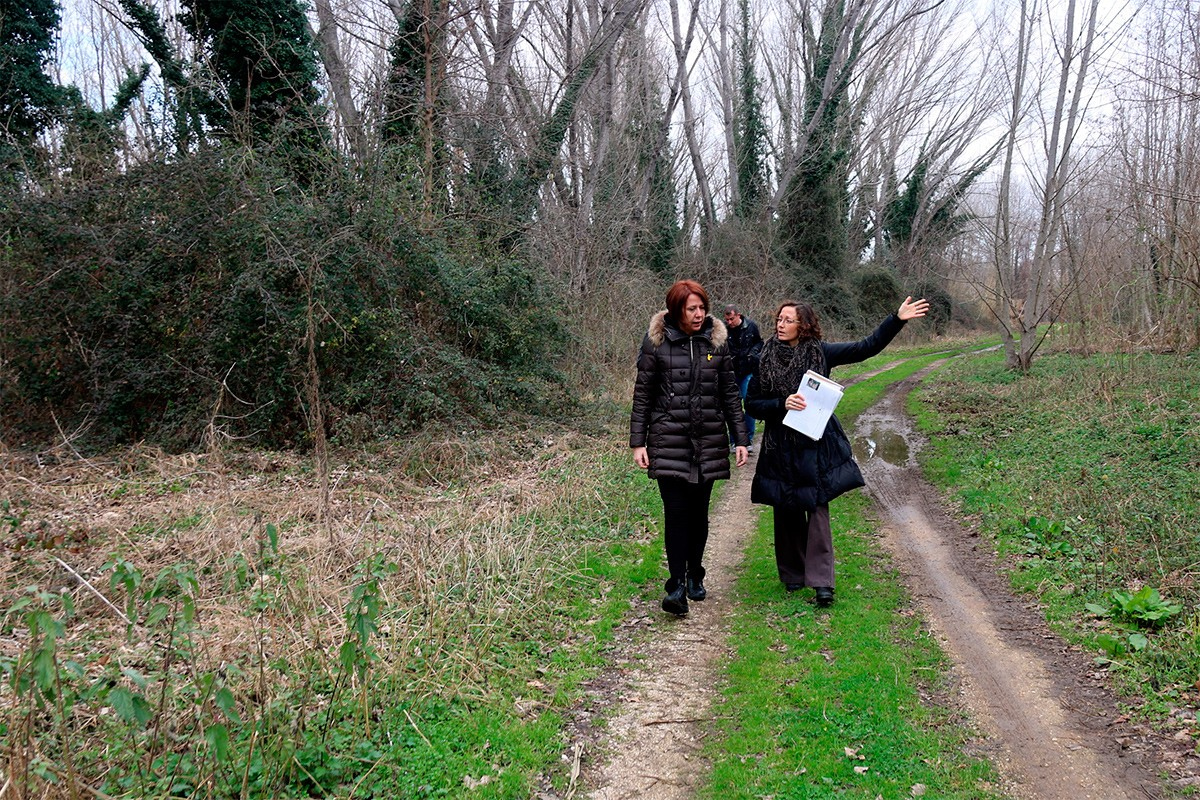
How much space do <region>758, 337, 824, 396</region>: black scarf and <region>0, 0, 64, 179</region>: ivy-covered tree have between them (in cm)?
1527

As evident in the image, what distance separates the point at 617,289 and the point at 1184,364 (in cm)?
1102

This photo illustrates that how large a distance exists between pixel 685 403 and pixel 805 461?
3.22ft

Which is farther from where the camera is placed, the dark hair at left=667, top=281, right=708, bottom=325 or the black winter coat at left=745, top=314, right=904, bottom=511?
the black winter coat at left=745, top=314, right=904, bottom=511

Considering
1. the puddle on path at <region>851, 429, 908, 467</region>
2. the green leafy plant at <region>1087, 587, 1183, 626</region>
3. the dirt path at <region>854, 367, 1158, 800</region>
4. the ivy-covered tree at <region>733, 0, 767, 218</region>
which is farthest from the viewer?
the ivy-covered tree at <region>733, 0, 767, 218</region>

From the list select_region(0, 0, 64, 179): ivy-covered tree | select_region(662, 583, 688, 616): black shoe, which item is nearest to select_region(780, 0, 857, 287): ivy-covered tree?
select_region(0, 0, 64, 179): ivy-covered tree

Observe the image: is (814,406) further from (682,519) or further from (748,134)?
(748,134)

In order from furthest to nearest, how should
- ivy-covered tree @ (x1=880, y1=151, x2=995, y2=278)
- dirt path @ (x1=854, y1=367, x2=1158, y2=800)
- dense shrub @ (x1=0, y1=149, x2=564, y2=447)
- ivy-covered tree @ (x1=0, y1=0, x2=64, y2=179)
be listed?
ivy-covered tree @ (x1=880, y1=151, x2=995, y2=278)
ivy-covered tree @ (x1=0, y1=0, x2=64, y2=179)
dense shrub @ (x1=0, y1=149, x2=564, y2=447)
dirt path @ (x1=854, y1=367, x2=1158, y2=800)

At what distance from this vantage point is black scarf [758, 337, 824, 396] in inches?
219

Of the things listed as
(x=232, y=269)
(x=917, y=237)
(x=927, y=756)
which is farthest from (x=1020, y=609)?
(x=917, y=237)

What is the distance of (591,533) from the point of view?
7441 mm

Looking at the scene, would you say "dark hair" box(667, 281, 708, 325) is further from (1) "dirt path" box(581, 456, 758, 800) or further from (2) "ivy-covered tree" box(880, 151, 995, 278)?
(2) "ivy-covered tree" box(880, 151, 995, 278)

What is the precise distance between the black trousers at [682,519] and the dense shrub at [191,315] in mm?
5897

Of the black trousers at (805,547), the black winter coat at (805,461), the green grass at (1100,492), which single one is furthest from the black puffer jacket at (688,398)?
the green grass at (1100,492)

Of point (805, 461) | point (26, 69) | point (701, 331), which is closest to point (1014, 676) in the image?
point (805, 461)
